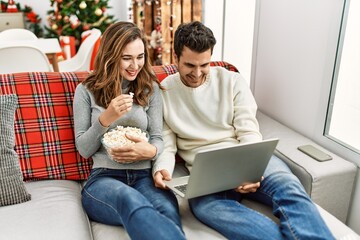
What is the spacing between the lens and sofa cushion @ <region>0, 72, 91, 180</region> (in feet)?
5.05

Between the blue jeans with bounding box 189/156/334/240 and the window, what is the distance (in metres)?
0.38

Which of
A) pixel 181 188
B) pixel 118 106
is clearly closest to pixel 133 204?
pixel 181 188

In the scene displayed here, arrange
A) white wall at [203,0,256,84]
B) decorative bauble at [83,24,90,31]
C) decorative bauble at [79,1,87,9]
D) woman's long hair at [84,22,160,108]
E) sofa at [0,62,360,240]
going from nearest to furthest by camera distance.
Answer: sofa at [0,62,360,240] < woman's long hair at [84,22,160,108] < white wall at [203,0,256,84] < decorative bauble at [79,1,87,9] < decorative bauble at [83,24,90,31]

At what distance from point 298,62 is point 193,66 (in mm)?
594

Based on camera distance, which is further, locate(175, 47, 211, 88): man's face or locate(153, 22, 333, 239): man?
locate(175, 47, 211, 88): man's face

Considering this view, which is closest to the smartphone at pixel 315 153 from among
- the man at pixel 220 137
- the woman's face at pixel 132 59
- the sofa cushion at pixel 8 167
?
the man at pixel 220 137

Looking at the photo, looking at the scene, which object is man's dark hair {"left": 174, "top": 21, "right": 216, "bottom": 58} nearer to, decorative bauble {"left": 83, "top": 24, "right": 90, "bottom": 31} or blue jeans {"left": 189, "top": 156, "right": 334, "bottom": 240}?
blue jeans {"left": 189, "top": 156, "right": 334, "bottom": 240}

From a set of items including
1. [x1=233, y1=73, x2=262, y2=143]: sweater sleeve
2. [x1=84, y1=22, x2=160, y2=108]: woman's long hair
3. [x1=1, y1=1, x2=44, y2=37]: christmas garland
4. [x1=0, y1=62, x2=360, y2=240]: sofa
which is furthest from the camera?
[x1=1, y1=1, x2=44, y2=37]: christmas garland

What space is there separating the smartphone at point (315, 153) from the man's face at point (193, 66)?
Result: 53 centimetres

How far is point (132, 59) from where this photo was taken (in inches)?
56.9

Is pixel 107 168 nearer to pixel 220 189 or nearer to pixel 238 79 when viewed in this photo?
pixel 220 189

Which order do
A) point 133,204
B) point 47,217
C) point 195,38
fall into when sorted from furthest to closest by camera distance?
point 195,38, point 47,217, point 133,204

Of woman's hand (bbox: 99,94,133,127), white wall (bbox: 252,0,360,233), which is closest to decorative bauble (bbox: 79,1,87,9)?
white wall (bbox: 252,0,360,233)

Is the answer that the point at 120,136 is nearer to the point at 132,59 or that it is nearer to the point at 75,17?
the point at 132,59
